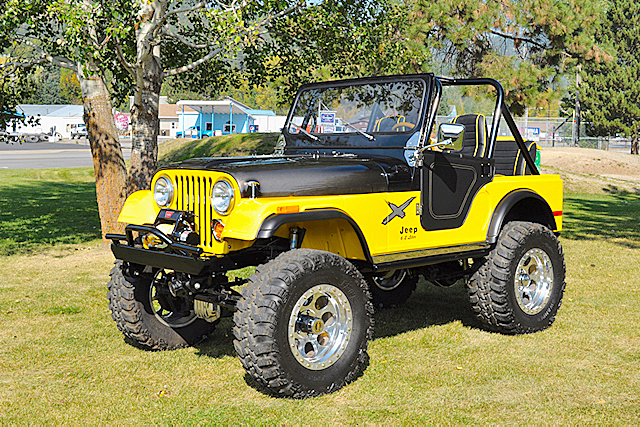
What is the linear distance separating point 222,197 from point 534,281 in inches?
127

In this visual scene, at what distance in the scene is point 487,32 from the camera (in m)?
22.0

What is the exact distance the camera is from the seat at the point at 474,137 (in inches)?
244

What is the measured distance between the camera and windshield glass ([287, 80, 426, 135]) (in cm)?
593

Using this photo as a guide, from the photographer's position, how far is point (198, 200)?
191 inches

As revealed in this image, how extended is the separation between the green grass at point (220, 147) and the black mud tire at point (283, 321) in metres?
18.2

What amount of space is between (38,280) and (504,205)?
5.74m

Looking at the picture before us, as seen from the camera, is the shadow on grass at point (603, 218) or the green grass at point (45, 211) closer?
the green grass at point (45, 211)

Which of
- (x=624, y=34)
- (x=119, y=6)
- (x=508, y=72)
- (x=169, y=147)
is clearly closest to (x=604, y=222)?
(x=508, y=72)

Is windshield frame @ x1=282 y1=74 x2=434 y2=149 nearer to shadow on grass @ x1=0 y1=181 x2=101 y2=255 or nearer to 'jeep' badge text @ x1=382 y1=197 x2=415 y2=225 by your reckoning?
'jeep' badge text @ x1=382 y1=197 x2=415 y2=225

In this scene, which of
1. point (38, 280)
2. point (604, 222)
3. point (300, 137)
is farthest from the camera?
point (604, 222)

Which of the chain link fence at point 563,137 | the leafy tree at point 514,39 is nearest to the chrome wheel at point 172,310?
the leafy tree at point 514,39

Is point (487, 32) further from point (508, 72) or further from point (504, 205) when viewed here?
point (504, 205)

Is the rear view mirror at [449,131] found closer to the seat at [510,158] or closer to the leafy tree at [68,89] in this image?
the seat at [510,158]

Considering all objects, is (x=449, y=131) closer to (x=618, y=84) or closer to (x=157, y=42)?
(x=157, y=42)
